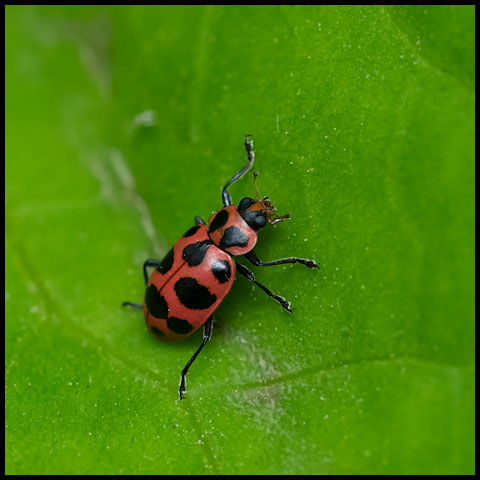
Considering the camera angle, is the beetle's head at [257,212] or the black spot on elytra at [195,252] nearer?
the beetle's head at [257,212]

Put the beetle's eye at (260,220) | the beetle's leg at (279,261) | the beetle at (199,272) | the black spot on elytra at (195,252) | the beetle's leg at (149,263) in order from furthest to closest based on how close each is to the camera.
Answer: the beetle's leg at (149,263)
the black spot on elytra at (195,252)
the beetle at (199,272)
the beetle's eye at (260,220)
the beetle's leg at (279,261)

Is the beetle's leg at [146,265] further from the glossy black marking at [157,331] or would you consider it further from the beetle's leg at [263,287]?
the beetle's leg at [263,287]

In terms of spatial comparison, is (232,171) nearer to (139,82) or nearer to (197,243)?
(197,243)

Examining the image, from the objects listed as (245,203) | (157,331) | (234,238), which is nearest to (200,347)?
(157,331)

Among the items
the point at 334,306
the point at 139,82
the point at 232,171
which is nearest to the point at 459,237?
the point at 334,306

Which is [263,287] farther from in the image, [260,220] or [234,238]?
[234,238]

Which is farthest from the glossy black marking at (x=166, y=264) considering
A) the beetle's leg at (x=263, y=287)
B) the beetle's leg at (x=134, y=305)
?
the beetle's leg at (x=263, y=287)

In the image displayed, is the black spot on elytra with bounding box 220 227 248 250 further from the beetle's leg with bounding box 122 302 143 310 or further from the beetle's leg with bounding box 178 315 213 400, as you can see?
the beetle's leg with bounding box 122 302 143 310

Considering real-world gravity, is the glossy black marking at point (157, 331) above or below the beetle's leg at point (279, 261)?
below
